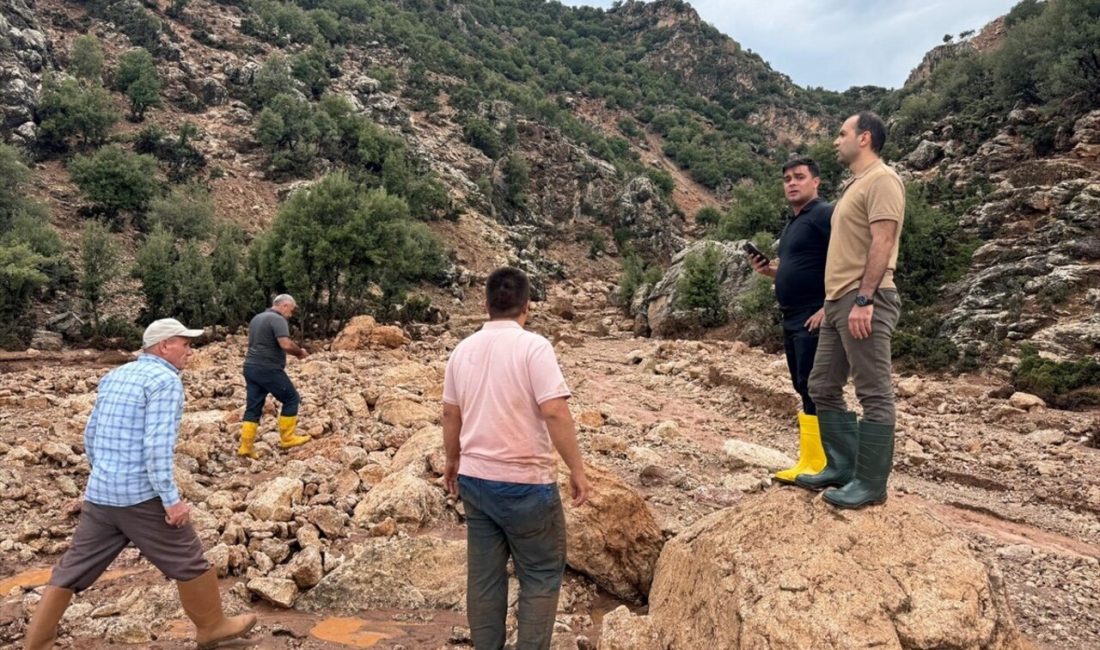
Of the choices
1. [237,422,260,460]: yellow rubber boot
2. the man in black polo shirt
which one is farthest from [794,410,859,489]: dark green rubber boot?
[237,422,260,460]: yellow rubber boot

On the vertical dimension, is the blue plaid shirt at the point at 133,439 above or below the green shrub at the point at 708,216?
below

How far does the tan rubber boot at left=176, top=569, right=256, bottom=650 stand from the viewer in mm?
3449

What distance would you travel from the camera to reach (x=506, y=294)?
9.33ft

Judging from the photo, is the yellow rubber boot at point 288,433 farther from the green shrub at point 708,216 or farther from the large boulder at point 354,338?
the green shrub at point 708,216

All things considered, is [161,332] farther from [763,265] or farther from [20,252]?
[20,252]

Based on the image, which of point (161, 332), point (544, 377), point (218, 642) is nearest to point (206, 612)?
point (218, 642)

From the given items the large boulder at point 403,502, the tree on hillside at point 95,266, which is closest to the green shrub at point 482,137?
the tree on hillside at point 95,266

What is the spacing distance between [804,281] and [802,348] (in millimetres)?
421

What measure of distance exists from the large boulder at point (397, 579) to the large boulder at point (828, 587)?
5.23 ft

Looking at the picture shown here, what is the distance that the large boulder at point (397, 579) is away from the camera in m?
4.18

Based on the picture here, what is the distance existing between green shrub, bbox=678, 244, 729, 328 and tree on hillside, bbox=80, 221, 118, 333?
2334 centimetres

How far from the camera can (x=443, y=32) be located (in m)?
79.0

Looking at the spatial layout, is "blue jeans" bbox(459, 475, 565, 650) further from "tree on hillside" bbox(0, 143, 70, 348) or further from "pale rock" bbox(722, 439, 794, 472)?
"tree on hillside" bbox(0, 143, 70, 348)

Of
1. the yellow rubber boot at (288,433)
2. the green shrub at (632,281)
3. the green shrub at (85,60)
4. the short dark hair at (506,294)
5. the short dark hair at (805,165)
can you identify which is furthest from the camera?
the green shrub at (85,60)
